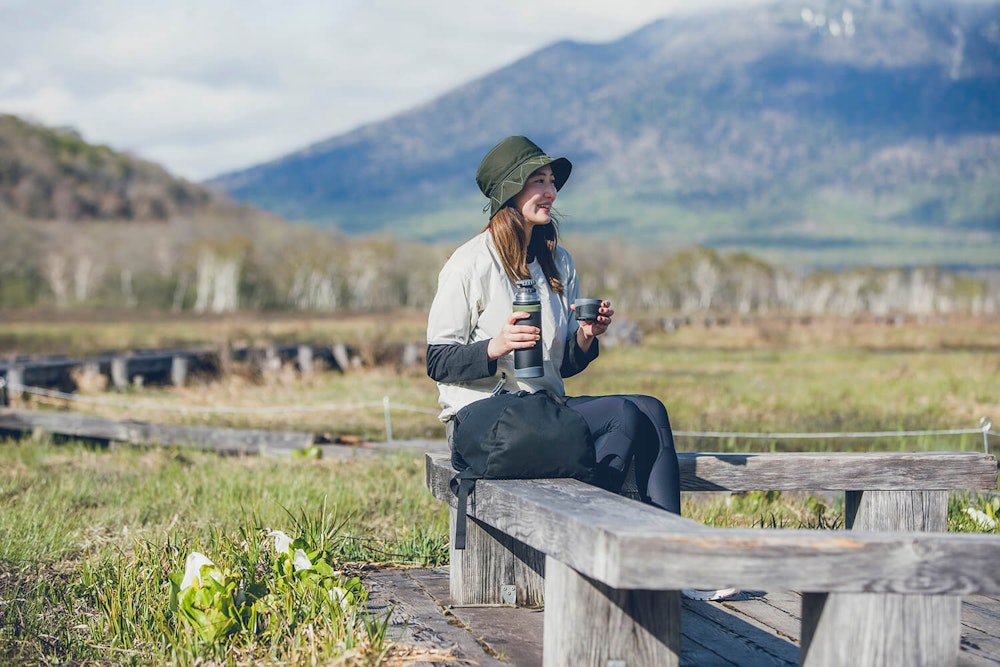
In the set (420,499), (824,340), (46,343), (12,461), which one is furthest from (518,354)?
(824,340)

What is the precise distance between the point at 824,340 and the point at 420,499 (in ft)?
122

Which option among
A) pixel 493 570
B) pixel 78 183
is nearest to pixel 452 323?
pixel 493 570

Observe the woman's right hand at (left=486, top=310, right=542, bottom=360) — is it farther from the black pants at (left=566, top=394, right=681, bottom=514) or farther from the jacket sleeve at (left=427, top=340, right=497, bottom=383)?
the black pants at (left=566, top=394, right=681, bottom=514)

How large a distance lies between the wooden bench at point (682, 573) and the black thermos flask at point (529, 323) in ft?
1.49

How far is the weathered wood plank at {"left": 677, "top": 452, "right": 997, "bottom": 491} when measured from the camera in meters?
5.09

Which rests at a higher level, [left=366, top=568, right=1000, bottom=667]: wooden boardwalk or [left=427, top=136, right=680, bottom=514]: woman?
[left=427, top=136, right=680, bottom=514]: woman

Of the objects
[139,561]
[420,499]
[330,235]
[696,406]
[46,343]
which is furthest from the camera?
[330,235]

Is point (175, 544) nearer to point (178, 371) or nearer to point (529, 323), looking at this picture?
point (529, 323)

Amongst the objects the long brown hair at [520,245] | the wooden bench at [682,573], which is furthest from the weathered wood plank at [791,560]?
the long brown hair at [520,245]

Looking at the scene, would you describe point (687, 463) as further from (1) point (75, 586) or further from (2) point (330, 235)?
(2) point (330, 235)

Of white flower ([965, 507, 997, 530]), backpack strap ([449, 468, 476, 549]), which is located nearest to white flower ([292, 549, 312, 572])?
backpack strap ([449, 468, 476, 549])

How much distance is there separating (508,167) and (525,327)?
2.63ft

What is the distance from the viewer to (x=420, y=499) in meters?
7.29

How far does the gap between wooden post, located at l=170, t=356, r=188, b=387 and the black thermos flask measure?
16144mm
